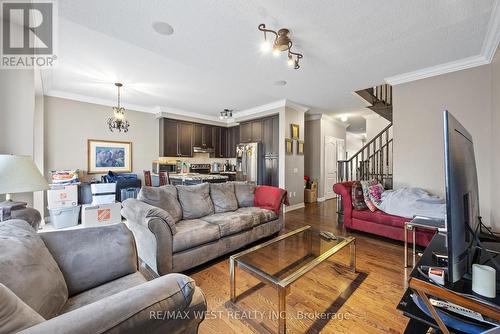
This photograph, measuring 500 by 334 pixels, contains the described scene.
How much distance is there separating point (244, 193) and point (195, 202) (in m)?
0.89

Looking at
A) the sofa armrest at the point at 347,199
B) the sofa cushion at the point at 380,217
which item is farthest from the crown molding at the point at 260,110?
the sofa cushion at the point at 380,217

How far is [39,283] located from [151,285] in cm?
59

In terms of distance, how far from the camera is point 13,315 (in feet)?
1.90

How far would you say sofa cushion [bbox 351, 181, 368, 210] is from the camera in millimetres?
3327

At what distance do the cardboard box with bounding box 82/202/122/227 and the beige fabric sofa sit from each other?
69.9 inches

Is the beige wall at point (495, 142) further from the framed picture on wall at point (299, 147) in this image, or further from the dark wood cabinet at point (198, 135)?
the dark wood cabinet at point (198, 135)

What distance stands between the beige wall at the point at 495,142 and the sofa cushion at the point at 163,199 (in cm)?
396

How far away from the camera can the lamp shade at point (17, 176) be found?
1.48m

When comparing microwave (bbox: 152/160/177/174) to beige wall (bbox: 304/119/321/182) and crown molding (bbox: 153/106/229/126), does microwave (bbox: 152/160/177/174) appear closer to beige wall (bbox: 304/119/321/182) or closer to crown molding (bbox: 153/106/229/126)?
crown molding (bbox: 153/106/229/126)

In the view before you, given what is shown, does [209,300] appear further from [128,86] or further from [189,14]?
[128,86]

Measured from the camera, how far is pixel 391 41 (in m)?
2.46

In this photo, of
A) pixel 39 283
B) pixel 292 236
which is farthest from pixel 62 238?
pixel 292 236

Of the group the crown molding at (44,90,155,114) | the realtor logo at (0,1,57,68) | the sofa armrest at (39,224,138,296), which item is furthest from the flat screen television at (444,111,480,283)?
the crown molding at (44,90,155,114)

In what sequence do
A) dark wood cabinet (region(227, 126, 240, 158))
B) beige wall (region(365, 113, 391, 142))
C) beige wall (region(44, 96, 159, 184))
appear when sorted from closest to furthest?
beige wall (region(44, 96, 159, 184)) < beige wall (region(365, 113, 391, 142)) < dark wood cabinet (region(227, 126, 240, 158))
